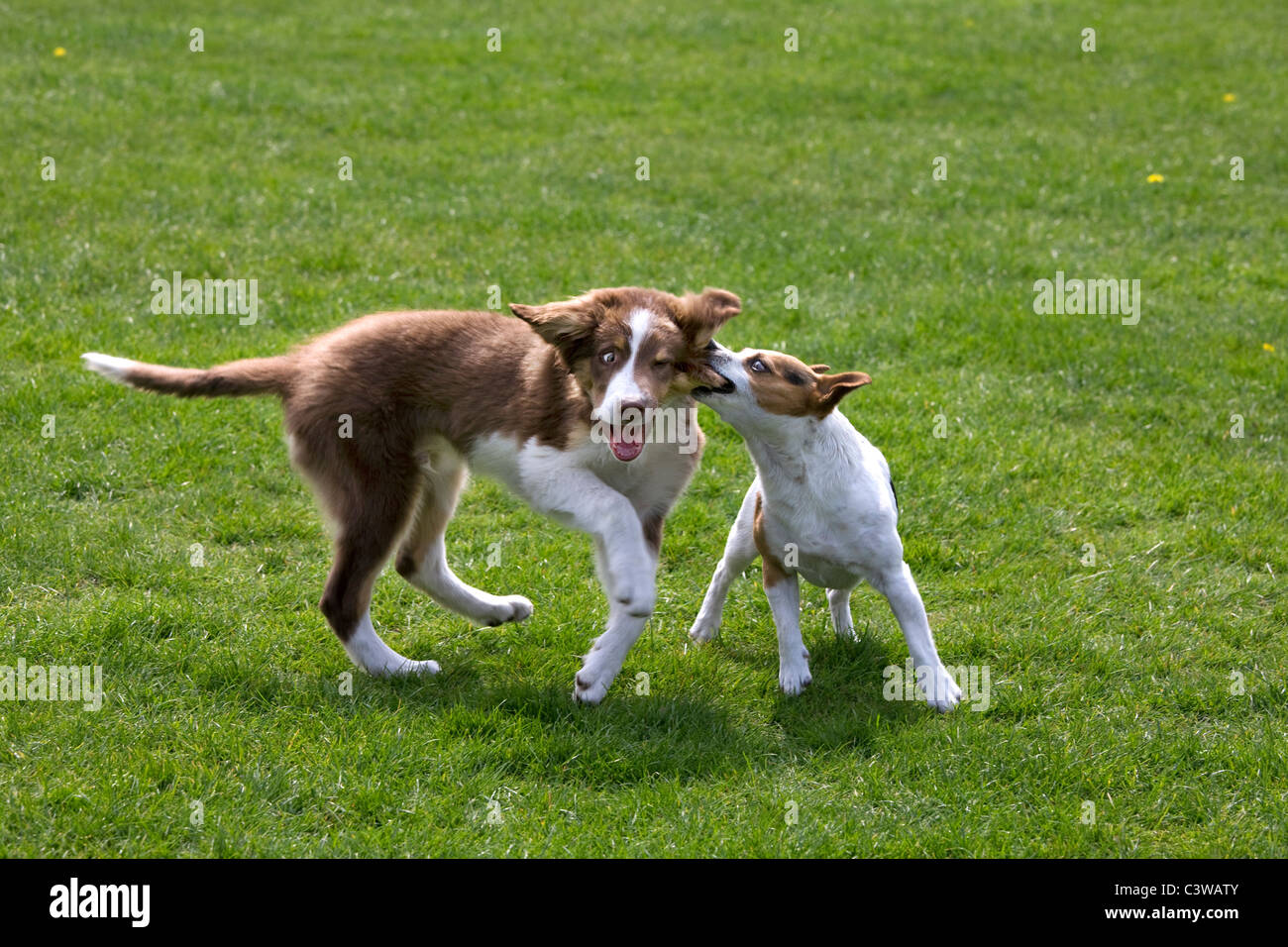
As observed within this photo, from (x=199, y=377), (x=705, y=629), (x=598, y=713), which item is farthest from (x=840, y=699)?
(x=199, y=377)

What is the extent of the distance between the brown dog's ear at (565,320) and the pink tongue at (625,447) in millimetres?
427

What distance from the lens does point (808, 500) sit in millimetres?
5195

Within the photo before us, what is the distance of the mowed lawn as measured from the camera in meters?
4.56

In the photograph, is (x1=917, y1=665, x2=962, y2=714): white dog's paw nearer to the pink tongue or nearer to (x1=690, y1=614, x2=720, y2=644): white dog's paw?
(x1=690, y1=614, x2=720, y2=644): white dog's paw

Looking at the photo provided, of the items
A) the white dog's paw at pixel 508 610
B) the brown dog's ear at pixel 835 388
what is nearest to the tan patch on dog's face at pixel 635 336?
the brown dog's ear at pixel 835 388

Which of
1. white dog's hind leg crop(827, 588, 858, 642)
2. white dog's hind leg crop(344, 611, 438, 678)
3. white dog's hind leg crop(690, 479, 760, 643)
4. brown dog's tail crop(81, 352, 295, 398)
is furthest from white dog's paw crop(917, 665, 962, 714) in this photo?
brown dog's tail crop(81, 352, 295, 398)

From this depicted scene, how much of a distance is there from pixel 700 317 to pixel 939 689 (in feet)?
5.51

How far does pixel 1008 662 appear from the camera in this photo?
18.3 feet

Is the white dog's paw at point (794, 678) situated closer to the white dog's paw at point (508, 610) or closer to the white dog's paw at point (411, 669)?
the white dog's paw at point (508, 610)

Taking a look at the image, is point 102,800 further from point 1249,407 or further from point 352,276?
point 1249,407

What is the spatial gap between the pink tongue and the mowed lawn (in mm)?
943

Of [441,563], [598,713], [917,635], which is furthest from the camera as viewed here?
[441,563]

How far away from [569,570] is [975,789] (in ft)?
7.59

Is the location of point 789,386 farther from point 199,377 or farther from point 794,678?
point 199,377
